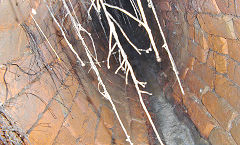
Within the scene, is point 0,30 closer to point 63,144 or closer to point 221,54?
point 63,144

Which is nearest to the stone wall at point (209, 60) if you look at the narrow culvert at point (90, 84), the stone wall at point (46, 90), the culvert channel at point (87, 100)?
the narrow culvert at point (90, 84)

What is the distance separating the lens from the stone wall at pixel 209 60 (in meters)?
1.99

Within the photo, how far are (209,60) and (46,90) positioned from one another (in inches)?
71.1

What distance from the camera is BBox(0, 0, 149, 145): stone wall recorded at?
6.03ft

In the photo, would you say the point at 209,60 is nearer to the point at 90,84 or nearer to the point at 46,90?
the point at 90,84

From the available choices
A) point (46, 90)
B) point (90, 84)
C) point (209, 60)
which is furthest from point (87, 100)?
point (209, 60)

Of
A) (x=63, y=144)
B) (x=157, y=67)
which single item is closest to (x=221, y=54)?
(x=63, y=144)

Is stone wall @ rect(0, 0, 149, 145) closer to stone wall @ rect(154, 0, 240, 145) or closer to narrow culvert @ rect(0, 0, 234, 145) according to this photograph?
narrow culvert @ rect(0, 0, 234, 145)

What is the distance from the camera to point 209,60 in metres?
2.50

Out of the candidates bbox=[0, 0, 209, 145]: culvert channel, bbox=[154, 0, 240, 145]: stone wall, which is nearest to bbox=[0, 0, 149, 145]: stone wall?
bbox=[0, 0, 209, 145]: culvert channel

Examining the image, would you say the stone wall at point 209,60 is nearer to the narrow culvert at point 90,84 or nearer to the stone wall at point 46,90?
the narrow culvert at point 90,84

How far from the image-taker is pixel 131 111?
343cm

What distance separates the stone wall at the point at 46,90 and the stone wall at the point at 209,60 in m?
0.92

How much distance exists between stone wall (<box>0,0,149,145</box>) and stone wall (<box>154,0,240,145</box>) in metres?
0.92
